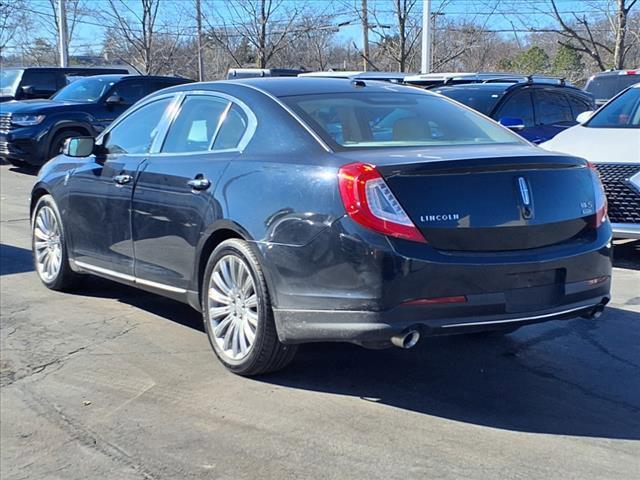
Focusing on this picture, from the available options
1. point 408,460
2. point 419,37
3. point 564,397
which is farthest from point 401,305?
point 419,37

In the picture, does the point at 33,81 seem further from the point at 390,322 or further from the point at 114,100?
the point at 390,322

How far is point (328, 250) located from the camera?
4.07m

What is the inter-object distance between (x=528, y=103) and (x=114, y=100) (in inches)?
317

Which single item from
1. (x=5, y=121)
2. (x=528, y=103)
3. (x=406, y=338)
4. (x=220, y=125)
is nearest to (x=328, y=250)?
(x=406, y=338)

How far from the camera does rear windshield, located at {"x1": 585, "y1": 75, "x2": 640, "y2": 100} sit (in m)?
15.7

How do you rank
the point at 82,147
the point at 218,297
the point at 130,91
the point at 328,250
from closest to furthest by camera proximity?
the point at 328,250, the point at 218,297, the point at 82,147, the point at 130,91

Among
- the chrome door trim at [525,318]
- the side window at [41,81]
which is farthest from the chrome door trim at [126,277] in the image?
the side window at [41,81]

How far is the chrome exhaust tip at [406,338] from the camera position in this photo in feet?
13.0

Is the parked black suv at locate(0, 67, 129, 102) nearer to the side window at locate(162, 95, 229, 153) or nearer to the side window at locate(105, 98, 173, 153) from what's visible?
the side window at locate(105, 98, 173, 153)

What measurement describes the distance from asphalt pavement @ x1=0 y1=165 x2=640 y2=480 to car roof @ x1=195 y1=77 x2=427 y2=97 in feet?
5.37

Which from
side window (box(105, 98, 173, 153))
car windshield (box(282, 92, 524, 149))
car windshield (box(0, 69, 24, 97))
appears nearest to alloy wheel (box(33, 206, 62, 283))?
side window (box(105, 98, 173, 153))

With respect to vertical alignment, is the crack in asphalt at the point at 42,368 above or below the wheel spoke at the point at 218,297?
below

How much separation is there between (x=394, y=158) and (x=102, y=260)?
2717 mm

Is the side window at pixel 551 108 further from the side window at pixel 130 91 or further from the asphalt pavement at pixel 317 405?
the side window at pixel 130 91
